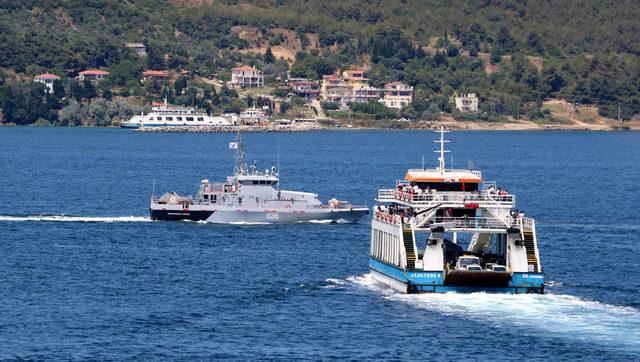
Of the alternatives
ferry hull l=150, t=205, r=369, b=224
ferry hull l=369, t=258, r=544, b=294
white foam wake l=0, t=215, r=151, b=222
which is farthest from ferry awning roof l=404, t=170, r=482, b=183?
white foam wake l=0, t=215, r=151, b=222

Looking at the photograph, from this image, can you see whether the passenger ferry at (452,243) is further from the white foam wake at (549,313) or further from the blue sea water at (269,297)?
the blue sea water at (269,297)

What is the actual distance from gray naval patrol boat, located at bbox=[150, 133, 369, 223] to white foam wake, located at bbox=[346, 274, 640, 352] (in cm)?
3814

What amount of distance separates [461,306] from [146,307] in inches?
556

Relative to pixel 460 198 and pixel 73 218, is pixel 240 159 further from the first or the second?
pixel 460 198

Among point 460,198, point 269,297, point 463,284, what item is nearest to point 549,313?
point 463,284

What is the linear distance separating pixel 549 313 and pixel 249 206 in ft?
151

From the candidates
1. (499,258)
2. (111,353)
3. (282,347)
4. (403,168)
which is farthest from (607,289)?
(403,168)

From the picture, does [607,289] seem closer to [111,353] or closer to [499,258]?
[499,258]

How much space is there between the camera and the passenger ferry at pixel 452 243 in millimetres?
69812

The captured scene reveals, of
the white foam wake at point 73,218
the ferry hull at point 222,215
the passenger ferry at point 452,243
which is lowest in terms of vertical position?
the white foam wake at point 73,218

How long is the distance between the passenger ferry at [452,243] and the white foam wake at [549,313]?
2.31 ft

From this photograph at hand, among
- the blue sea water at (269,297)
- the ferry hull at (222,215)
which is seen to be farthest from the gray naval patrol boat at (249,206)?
the blue sea water at (269,297)

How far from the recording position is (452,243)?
76.4 m

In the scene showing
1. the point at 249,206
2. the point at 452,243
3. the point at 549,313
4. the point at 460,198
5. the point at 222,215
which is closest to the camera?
the point at 549,313
